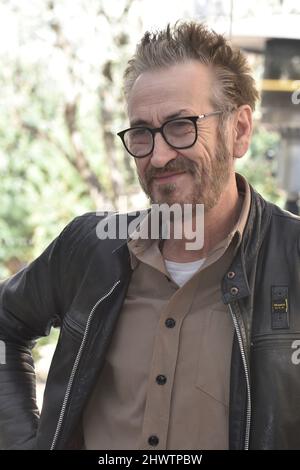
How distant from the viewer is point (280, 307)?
1.72 meters

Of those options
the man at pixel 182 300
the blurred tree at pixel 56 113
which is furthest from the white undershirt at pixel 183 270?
the blurred tree at pixel 56 113

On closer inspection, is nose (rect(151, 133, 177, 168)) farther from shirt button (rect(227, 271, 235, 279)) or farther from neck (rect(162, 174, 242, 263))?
shirt button (rect(227, 271, 235, 279))

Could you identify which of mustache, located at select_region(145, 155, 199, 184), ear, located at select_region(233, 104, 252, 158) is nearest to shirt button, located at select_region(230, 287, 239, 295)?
mustache, located at select_region(145, 155, 199, 184)

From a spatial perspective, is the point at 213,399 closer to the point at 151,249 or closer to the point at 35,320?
the point at 151,249

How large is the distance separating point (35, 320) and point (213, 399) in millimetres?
696

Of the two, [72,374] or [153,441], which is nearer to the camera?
[153,441]

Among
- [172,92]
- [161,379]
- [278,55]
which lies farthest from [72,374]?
[278,55]

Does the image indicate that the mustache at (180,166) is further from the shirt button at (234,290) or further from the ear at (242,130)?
the shirt button at (234,290)

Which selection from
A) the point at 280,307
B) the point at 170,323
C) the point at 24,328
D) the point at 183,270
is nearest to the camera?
the point at 280,307

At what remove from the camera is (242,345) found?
169cm

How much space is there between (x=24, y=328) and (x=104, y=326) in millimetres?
416

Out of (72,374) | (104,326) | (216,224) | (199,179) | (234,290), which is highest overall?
(199,179)

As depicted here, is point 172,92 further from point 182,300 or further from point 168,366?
point 168,366

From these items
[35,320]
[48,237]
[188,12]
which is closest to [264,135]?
[48,237]
